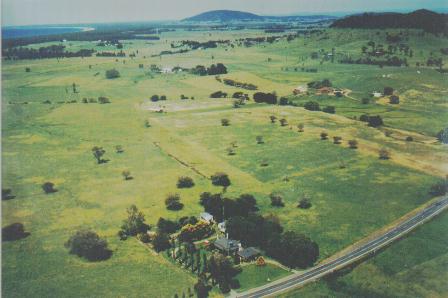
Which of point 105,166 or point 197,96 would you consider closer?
point 105,166

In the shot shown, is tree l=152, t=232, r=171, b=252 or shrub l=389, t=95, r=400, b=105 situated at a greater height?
shrub l=389, t=95, r=400, b=105

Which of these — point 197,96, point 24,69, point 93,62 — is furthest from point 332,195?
point 93,62

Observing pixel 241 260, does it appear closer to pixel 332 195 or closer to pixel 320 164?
pixel 332 195

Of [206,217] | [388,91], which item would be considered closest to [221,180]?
[206,217]

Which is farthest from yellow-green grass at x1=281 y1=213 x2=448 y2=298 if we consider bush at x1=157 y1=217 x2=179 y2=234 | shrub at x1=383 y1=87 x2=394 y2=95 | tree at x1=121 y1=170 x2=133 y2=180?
shrub at x1=383 y1=87 x2=394 y2=95

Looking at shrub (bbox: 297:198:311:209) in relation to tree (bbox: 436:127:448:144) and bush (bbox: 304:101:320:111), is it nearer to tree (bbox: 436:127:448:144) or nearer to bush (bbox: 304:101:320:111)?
tree (bbox: 436:127:448:144)
